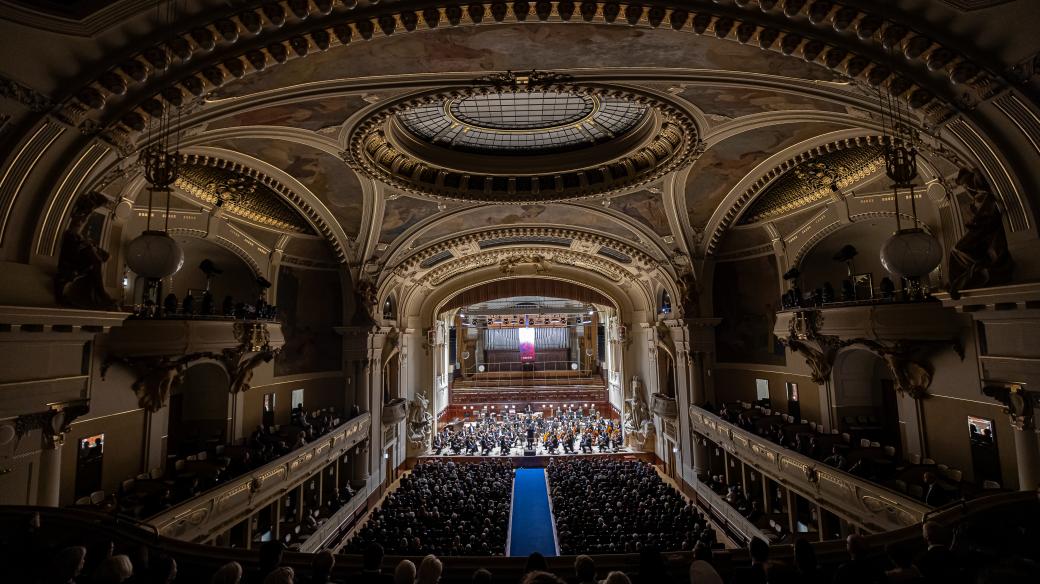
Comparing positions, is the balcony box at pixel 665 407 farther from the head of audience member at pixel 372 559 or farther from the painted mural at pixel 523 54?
the head of audience member at pixel 372 559

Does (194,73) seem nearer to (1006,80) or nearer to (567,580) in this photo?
(567,580)

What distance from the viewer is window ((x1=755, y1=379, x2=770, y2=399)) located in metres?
15.3

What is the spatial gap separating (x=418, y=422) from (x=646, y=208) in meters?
15.4

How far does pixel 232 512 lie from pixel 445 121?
9.29 m

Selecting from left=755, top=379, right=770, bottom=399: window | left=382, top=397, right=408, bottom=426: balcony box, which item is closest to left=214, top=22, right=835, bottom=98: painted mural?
left=755, top=379, right=770, bottom=399: window

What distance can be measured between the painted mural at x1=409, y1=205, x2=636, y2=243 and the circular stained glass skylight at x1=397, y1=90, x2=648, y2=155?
276cm

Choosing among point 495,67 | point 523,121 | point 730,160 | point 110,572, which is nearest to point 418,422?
point 523,121

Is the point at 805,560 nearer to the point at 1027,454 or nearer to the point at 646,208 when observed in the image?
the point at 1027,454

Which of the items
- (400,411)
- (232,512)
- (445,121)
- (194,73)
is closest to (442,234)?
(445,121)

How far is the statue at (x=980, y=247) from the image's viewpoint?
5.72 m

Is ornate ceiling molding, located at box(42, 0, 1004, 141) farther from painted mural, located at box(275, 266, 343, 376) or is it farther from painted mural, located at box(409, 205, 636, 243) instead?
painted mural, located at box(275, 266, 343, 376)

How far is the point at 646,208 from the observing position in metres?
14.1

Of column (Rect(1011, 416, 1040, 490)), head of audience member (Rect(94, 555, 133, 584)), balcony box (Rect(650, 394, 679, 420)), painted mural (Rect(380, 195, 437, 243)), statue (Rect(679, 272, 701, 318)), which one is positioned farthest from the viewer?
balcony box (Rect(650, 394, 679, 420))

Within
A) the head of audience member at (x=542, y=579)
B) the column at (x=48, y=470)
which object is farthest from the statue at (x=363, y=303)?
the head of audience member at (x=542, y=579)
